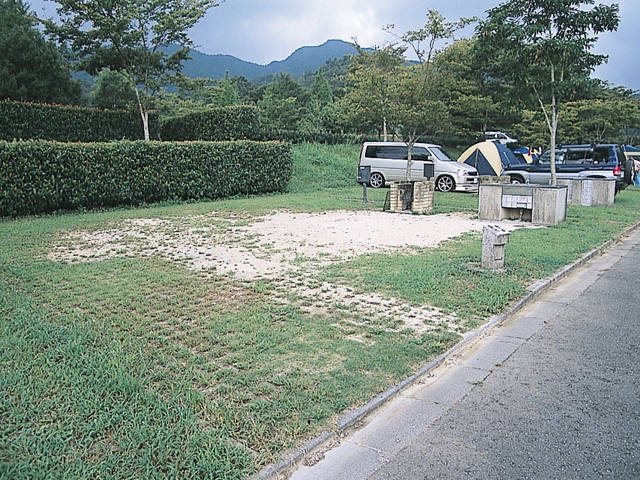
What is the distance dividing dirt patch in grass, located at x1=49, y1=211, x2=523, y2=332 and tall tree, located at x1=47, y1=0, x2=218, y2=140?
34.8 ft

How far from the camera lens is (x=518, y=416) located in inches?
117

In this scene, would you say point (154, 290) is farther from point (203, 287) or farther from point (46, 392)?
point (46, 392)

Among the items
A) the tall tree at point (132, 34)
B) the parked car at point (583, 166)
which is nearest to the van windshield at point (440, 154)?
the parked car at point (583, 166)

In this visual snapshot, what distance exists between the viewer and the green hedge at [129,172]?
425 inches

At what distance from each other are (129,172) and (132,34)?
805 cm

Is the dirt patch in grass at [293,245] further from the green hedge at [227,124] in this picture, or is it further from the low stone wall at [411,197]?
the green hedge at [227,124]

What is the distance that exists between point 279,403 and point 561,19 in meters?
12.5

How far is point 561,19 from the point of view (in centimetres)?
1213

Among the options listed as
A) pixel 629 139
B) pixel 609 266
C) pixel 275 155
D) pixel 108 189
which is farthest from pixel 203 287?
pixel 629 139

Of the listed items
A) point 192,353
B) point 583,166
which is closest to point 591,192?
point 583,166

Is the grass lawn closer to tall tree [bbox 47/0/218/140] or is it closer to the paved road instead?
the paved road

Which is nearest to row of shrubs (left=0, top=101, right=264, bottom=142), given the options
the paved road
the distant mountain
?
the paved road

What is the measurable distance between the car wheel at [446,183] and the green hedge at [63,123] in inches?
400

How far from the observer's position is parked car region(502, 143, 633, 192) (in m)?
15.6
